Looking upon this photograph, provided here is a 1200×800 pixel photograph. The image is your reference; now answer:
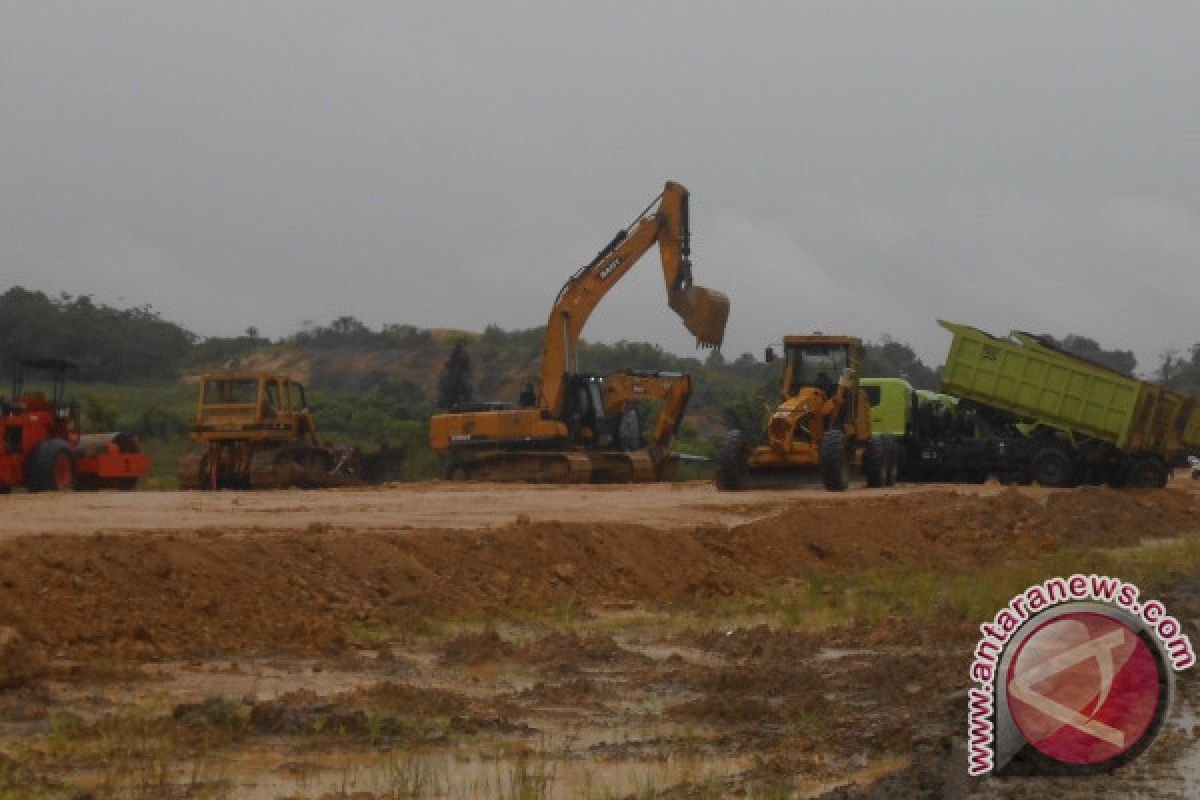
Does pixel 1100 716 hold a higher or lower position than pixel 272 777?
higher

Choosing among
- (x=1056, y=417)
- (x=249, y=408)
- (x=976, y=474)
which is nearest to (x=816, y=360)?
(x=1056, y=417)

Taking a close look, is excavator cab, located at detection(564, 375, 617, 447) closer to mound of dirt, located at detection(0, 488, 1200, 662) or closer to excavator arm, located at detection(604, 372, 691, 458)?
excavator arm, located at detection(604, 372, 691, 458)

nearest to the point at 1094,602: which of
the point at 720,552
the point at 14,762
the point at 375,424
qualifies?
the point at 14,762

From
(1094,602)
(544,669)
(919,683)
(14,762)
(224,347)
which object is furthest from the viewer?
(224,347)

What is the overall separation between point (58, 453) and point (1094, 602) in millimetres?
→ 25277

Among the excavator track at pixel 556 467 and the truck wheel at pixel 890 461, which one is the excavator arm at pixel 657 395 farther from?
the truck wheel at pixel 890 461

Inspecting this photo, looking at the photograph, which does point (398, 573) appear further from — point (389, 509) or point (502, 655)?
point (389, 509)

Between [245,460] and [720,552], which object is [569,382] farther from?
[720,552]

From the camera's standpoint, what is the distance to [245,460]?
32.0 m

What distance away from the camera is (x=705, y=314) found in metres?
33.5

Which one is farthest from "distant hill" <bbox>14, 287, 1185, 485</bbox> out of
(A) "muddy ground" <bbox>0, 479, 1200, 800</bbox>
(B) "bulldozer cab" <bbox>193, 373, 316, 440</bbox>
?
(A) "muddy ground" <bbox>0, 479, 1200, 800</bbox>

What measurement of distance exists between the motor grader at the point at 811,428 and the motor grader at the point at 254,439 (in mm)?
8668

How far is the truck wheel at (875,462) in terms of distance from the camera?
101 feet

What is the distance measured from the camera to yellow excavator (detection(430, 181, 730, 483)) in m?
34.1
